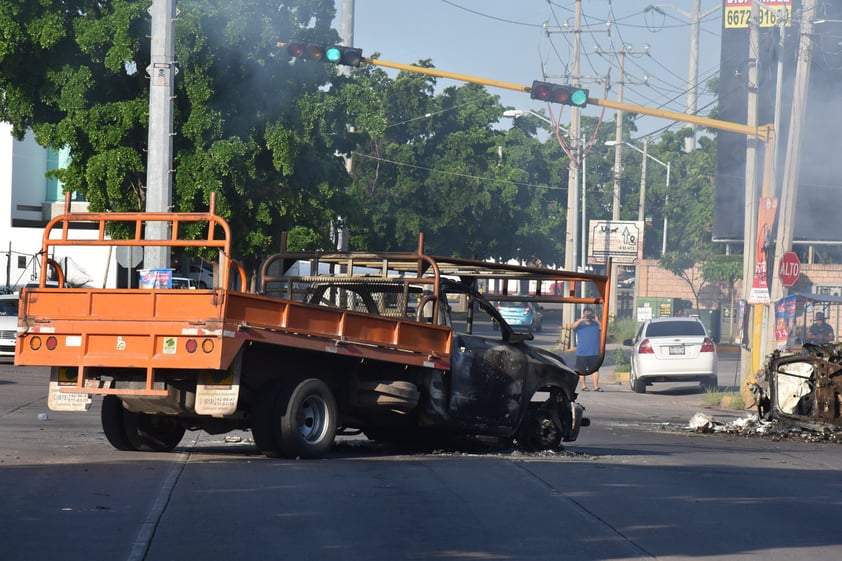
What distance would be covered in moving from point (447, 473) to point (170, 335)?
2.70 meters

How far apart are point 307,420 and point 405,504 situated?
112 inches

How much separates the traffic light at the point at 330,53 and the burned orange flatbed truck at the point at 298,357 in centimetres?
901

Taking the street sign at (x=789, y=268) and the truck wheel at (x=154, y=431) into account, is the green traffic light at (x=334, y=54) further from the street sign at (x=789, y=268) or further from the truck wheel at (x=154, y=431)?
the truck wheel at (x=154, y=431)

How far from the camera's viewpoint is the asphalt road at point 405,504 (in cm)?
770

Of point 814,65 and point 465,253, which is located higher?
point 814,65

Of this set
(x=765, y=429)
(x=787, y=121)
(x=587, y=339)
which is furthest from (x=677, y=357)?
(x=787, y=121)

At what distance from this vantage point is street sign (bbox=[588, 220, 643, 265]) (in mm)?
54031

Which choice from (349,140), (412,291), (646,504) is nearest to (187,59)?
(349,140)

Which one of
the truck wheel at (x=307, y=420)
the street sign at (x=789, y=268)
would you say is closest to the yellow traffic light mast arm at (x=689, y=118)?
the street sign at (x=789, y=268)

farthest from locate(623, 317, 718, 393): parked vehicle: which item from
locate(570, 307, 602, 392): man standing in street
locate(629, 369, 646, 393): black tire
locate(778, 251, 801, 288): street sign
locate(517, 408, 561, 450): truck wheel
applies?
locate(517, 408, 561, 450): truck wheel

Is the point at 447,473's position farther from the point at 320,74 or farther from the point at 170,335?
the point at 320,74

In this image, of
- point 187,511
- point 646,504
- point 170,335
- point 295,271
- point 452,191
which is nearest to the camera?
point 187,511

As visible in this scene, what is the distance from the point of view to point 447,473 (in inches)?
450

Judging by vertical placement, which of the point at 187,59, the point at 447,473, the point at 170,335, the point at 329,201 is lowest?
the point at 447,473
